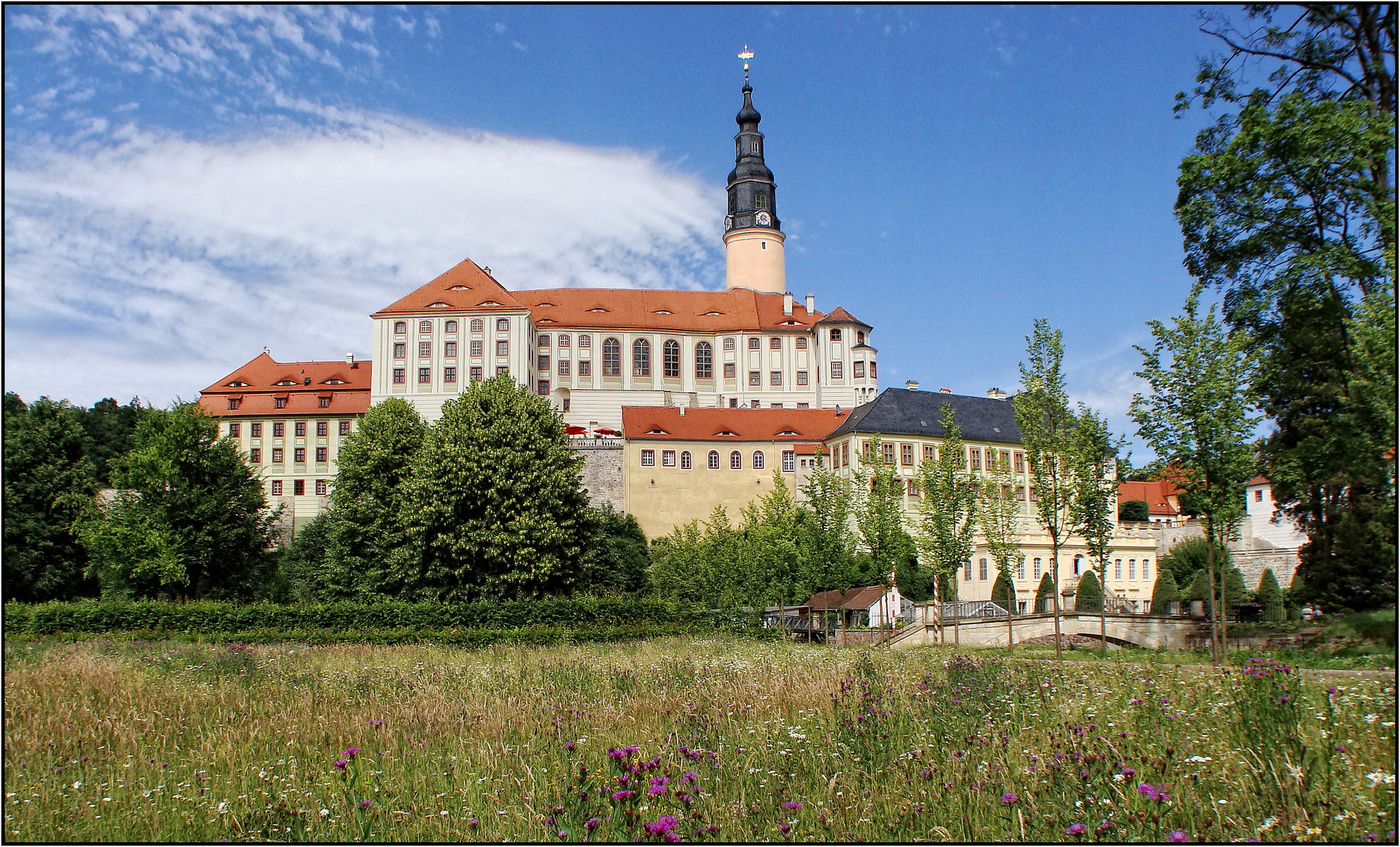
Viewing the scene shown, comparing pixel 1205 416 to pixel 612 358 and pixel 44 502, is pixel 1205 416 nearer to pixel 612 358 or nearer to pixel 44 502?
pixel 44 502

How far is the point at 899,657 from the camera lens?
14914mm

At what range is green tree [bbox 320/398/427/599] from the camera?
→ 37.3 metres

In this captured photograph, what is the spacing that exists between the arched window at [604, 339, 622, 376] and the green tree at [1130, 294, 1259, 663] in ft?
218

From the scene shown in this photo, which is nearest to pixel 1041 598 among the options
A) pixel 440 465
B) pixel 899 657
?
pixel 440 465

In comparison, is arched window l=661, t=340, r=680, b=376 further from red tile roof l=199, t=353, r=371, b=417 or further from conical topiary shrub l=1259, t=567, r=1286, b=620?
conical topiary shrub l=1259, t=567, r=1286, b=620

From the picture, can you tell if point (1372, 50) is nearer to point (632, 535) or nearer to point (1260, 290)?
point (1260, 290)

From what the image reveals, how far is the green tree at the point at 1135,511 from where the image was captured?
7919 centimetres

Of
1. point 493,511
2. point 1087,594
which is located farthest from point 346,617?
point 1087,594

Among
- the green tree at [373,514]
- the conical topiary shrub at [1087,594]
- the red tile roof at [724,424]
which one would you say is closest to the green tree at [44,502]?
the green tree at [373,514]

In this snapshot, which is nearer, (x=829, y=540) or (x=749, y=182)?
(x=829, y=540)

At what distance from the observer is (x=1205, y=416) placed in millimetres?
18734

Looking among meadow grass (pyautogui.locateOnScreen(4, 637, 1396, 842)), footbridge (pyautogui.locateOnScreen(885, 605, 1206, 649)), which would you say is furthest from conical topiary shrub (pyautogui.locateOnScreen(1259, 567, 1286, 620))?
meadow grass (pyautogui.locateOnScreen(4, 637, 1396, 842))

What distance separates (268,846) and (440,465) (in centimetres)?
3254

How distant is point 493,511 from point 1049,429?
828 inches
